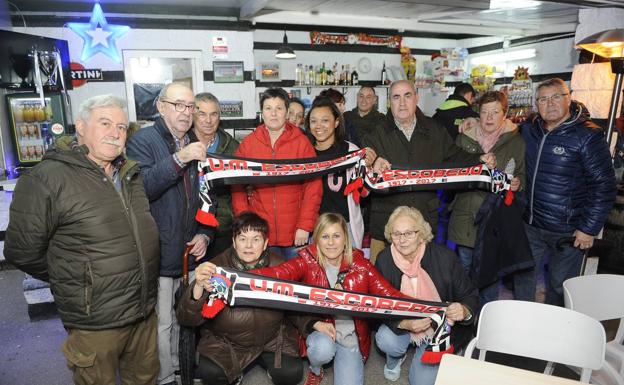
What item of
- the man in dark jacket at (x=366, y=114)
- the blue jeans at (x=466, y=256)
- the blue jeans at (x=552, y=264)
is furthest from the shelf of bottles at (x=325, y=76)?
the blue jeans at (x=552, y=264)

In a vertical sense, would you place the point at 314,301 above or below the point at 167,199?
below

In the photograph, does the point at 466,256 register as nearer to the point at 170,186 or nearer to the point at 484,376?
the point at 484,376

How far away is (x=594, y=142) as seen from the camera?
10.3 ft

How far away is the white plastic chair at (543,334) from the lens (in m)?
2.06

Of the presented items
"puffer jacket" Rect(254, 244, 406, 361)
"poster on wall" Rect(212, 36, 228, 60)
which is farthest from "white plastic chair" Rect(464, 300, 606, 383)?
"poster on wall" Rect(212, 36, 228, 60)

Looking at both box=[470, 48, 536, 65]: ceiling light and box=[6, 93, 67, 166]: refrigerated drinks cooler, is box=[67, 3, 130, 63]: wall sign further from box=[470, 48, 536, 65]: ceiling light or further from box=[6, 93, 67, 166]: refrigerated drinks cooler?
box=[470, 48, 536, 65]: ceiling light

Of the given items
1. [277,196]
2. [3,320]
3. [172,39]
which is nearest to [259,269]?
[277,196]

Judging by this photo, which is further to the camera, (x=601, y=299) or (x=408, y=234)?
(x=408, y=234)

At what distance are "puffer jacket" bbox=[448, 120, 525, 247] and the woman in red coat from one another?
0.97 m

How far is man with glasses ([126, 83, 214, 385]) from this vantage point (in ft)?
8.01

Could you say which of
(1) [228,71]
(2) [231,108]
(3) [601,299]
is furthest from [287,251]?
(1) [228,71]

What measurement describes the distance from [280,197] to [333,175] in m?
0.55

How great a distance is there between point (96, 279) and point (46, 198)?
1.46ft

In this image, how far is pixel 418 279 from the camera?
9.52ft
